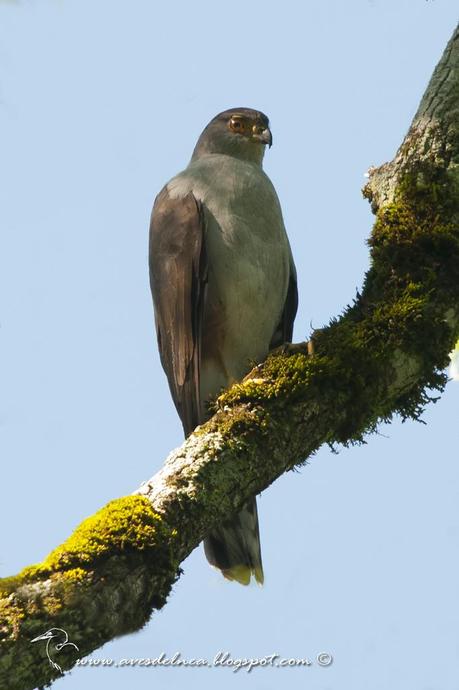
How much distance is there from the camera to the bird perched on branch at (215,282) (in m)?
5.61

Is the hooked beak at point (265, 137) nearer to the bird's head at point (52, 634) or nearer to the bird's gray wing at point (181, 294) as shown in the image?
the bird's gray wing at point (181, 294)

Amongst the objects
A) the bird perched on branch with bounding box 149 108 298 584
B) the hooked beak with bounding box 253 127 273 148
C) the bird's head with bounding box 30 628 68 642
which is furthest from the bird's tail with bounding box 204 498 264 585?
the hooked beak with bounding box 253 127 273 148

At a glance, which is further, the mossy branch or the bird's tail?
the bird's tail

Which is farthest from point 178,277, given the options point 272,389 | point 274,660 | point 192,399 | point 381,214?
point 274,660

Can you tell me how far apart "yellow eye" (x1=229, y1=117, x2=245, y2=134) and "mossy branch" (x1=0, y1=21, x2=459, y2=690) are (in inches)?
96.9

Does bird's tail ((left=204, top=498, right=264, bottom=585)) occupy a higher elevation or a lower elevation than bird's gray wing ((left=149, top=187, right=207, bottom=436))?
lower

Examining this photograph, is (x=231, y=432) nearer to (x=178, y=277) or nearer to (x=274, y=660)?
(x=274, y=660)

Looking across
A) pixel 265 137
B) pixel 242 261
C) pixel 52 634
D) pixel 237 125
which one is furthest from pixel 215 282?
pixel 52 634

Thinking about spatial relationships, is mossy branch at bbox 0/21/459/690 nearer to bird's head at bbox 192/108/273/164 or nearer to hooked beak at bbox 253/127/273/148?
hooked beak at bbox 253/127/273/148

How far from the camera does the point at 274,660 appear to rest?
13.8 ft

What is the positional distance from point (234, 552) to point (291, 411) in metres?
1.39

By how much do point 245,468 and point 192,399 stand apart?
1640 mm

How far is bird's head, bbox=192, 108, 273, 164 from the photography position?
7.21m

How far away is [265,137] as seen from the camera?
23.5ft
